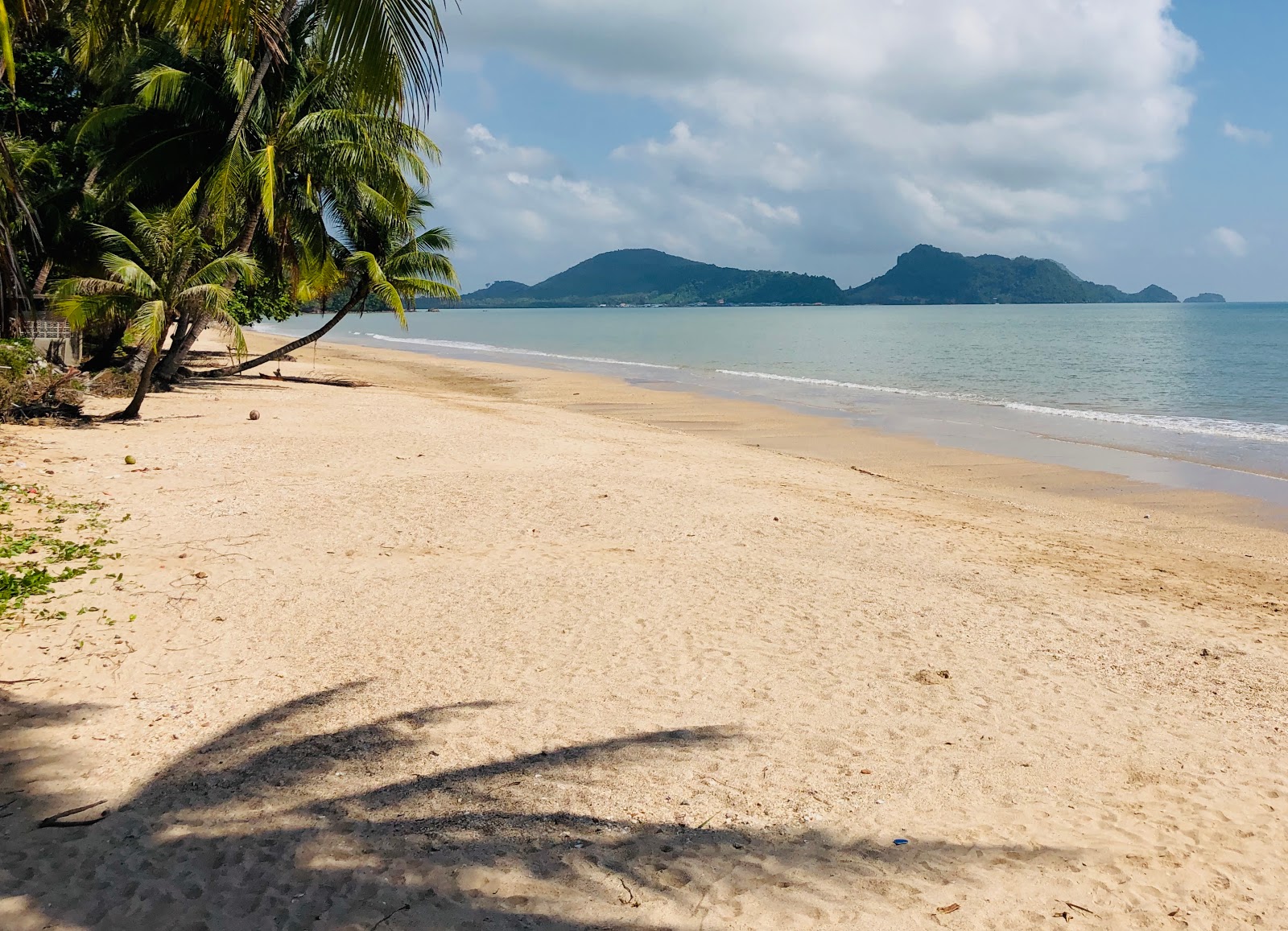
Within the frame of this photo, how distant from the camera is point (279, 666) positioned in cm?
519

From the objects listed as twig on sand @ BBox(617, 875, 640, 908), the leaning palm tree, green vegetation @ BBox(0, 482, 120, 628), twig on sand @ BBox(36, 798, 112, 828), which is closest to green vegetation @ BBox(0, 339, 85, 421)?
the leaning palm tree

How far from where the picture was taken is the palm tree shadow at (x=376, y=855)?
3.06 meters

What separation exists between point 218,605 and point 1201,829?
5.57 meters

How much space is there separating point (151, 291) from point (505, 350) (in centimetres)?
3580

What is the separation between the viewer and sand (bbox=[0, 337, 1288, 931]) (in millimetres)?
3271

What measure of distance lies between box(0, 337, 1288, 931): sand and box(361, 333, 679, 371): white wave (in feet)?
90.7

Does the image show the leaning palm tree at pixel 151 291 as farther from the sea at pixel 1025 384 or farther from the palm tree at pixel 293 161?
the sea at pixel 1025 384

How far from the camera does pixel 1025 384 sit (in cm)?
2909

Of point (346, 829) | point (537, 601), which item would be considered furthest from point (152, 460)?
point (346, 829)

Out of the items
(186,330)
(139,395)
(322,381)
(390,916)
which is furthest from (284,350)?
(390,916)

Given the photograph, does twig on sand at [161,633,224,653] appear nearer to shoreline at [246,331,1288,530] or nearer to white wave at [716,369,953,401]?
shoreline at [246,331,1288,530]

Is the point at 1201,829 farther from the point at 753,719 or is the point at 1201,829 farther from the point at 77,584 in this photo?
the point at 77,584

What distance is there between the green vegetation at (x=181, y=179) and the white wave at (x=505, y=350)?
17616 millimetres

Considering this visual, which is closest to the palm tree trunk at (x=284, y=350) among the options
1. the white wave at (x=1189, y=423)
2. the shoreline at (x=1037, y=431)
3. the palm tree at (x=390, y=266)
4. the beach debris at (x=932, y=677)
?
the palm tree at (x=390, y=266)
